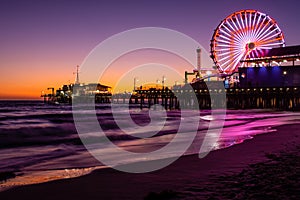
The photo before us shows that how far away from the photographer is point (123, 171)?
8117mm

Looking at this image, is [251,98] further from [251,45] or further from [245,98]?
[251,45]

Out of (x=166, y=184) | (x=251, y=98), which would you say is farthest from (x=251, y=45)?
(x=166, y=184)

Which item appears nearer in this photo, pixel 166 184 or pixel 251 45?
pixel 166 184

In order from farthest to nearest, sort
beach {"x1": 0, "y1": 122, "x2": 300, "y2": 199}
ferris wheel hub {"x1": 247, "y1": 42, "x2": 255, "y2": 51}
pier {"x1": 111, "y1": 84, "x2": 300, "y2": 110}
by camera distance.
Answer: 1. ferris wheel hub {"x1": 247, "y1": 42, "x2": 255, "y2": 51}
2. pier {"x1": 111, "y1": 84, "x2": 300, "y2": 110}
3. beach {"x1": 0, "y1": 122, "x2": 300, "y2": 199}

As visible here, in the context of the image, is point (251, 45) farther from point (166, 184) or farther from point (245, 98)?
point (166, 184)

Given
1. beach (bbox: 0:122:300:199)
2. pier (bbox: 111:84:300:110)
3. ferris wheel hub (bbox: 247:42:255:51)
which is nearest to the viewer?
beach (bbox: 0:122:300:199)

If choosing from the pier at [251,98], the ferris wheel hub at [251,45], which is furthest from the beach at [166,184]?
the ferris wheel hub at [251,45]

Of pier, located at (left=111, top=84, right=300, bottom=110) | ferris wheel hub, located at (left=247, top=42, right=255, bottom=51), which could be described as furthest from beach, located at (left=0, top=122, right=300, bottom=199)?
ferris wheel hub, located at (left=247, top=42, right=255, bottom=51)

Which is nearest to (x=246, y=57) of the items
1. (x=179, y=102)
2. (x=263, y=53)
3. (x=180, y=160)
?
(x=263, y=53)

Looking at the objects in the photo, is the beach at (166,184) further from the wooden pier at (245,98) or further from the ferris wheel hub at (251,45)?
the ferris wheel hub at (251,45)

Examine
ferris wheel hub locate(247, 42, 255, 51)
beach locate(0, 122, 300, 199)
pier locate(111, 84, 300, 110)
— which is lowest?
beach locate(0, 122, 300, 199)

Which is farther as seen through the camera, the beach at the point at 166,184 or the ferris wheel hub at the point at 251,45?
the ferris wheel hub at the point at 251,45

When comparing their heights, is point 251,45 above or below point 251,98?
above

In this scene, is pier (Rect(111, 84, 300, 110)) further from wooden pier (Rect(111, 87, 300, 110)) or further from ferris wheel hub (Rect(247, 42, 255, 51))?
ferris wheel hub (Rect(247, 42, 255, 51))
